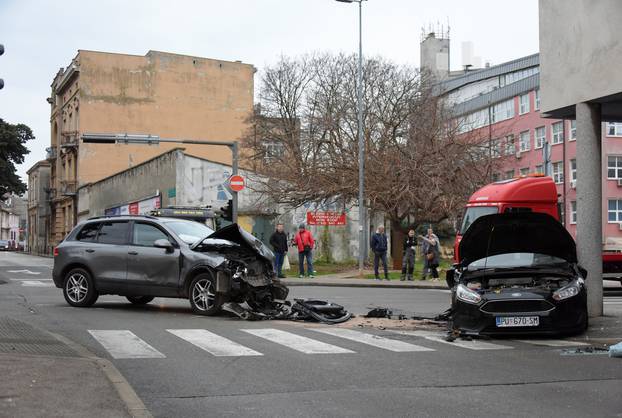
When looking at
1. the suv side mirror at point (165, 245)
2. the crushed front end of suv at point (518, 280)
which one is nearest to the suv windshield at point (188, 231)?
the suv side mirror at point (165, 245)

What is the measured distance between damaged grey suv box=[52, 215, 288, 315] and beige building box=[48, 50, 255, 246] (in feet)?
147

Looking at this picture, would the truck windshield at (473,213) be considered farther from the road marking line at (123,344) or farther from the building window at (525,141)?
the building window at (525,141)

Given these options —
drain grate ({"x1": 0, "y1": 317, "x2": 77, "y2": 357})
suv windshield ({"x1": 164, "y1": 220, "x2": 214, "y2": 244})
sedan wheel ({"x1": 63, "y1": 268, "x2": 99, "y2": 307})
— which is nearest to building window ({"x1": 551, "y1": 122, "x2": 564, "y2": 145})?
suv windshield ({"x1": 164, "y1": 220, "x2": 214, "y2": 244})

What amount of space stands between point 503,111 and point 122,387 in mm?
67060

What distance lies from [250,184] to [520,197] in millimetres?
22510

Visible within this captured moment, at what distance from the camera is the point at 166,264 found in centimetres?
1432

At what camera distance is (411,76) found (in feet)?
143

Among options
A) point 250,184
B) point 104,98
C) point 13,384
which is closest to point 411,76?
point 250,184

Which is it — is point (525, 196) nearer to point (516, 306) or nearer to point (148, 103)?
point (516, 306)

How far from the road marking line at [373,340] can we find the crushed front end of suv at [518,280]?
1.13 metres

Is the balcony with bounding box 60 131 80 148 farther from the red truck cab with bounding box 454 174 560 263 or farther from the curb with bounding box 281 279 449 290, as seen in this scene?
the red truck cab with bounding box 454 174 560 263

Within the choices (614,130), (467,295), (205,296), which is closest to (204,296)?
(205,296)

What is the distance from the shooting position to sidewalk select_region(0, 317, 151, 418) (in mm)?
5949

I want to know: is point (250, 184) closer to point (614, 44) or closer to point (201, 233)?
point (201, 233)
